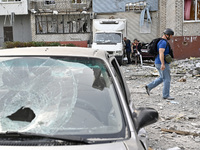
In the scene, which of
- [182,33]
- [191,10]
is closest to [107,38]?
[182,33]

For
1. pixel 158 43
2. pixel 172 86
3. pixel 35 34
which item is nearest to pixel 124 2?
pixel 35 34

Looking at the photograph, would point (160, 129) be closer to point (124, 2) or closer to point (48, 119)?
point (48, 119)

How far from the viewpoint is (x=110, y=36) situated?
63.3 ft

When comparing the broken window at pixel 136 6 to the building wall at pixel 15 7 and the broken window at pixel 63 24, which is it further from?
the building wall at pixel 15 7

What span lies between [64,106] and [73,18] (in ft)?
97.7

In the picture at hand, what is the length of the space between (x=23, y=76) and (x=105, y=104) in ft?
2.81

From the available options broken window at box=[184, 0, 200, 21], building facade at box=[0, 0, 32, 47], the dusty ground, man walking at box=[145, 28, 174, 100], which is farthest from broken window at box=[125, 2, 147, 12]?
man walking at box=[145, 28, 174, 100]

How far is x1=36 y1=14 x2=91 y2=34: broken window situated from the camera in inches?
1233

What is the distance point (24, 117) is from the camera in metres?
2.50

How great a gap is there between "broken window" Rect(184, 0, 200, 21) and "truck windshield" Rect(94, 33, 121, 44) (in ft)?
20.5

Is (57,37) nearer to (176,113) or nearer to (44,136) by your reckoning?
(176,113)

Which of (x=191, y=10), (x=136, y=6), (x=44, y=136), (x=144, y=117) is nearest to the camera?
(x=44, y=136)

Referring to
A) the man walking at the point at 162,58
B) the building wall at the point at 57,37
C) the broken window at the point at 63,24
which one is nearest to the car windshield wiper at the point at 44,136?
the man walking at the point at 162,58

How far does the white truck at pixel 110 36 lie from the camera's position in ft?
60.0
